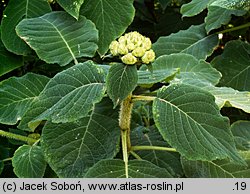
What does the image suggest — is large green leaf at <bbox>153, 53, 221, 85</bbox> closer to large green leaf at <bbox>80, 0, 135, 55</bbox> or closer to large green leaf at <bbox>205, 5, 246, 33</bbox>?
large green leaf at <bbox>80, 0, 135, 55</bbox>

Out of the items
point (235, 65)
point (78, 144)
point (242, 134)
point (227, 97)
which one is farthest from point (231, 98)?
point (235, 65)

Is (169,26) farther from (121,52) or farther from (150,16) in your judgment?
(121,52)

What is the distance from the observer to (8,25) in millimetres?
1747

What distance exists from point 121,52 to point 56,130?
26cm

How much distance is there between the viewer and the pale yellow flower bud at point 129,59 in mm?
1094

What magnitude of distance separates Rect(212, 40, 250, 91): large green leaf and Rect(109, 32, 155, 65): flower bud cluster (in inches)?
32.2

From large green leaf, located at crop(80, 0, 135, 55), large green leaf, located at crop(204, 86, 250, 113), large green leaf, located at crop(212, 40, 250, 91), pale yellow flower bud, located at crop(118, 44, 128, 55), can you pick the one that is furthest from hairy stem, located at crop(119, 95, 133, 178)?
large green leaf, located at crop(212, 40, 250, 91)

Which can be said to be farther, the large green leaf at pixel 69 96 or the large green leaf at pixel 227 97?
the large green leaf at pixel 227 97

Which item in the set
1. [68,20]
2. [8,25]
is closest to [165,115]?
[68,20]

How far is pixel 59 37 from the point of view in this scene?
1.59m

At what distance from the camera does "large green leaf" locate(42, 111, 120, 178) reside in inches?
46.8

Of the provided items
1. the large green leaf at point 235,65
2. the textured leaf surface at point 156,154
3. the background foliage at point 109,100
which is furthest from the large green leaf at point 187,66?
the large green leaf at point 235,65

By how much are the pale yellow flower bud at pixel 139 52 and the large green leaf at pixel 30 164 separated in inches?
14.2

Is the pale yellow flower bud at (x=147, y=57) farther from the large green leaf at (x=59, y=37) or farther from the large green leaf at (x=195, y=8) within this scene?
the large green leaf at (x=195, y=8)
